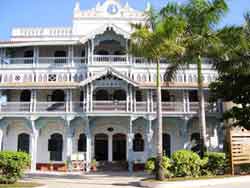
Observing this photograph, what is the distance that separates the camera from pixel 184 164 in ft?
55.9

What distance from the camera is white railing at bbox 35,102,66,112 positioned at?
27219 mm

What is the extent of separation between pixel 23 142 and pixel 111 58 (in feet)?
37.4

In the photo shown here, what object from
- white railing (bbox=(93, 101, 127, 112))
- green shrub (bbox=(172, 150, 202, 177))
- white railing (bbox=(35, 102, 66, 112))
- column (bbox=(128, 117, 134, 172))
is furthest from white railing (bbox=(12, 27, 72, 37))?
green shrub (bbox=(172, 150, 202, 177))

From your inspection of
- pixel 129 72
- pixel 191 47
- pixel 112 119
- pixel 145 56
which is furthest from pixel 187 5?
pixel 112 119

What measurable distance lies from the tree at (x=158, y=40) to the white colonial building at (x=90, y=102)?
27.6 feet

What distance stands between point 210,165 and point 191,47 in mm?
7401

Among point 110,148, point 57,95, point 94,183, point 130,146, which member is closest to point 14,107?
point 57,95

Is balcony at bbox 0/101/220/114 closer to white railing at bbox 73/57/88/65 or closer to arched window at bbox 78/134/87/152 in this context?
arched window at bbox 78/134/87/152

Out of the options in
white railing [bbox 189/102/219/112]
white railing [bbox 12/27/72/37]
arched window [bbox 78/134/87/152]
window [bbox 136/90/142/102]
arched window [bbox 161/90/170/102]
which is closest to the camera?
white railing [bbox 189/102/219/112]

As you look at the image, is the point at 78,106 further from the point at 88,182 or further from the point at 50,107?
the point at 88,182

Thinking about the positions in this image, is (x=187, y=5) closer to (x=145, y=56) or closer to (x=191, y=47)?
(x=191, y=47)

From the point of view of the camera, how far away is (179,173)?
55.9 ft

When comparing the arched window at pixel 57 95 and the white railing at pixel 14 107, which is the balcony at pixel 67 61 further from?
the white railing at pixel 14 107

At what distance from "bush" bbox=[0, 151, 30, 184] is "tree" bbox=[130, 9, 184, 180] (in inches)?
279
